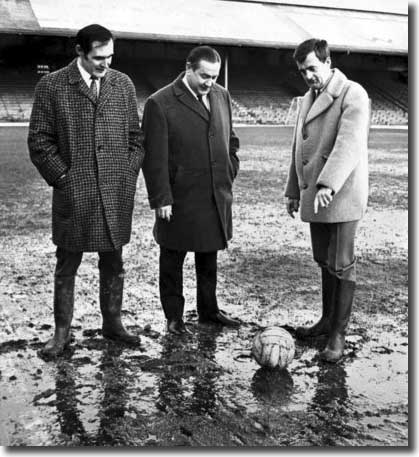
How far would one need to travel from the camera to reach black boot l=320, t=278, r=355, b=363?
14.4 feet

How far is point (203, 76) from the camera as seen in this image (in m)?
4.44

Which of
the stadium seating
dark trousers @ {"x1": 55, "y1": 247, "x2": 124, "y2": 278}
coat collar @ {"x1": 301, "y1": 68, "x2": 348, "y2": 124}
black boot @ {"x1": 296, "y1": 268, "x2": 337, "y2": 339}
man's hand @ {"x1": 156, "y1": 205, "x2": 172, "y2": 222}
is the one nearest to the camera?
coat collar @ {"x1": 301, "y1": 68, "x2": 348, "y2": 124}

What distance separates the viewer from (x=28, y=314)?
5332 millimetres

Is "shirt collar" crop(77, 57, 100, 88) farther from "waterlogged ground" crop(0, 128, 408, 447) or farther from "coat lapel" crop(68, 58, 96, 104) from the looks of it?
"waterlogged ground" crop(0, 128, 408, 447)

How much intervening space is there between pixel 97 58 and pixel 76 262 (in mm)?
1304

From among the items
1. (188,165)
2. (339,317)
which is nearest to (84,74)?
(188,165)

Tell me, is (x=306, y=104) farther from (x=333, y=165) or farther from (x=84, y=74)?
(x=84, y=74)

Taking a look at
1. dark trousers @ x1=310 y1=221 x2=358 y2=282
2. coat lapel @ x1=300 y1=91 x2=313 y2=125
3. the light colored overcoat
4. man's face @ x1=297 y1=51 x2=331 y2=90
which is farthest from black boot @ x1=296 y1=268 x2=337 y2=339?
man's face @ x1=297 y1=51 x2=331 y2=90

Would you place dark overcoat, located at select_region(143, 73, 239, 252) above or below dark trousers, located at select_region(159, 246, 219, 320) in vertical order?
above

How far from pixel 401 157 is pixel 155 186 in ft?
47.5

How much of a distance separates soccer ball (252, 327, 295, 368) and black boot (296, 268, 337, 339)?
0.57 metres

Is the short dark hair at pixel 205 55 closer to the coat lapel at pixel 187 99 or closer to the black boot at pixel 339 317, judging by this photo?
the coat lapel at pixel 187 99

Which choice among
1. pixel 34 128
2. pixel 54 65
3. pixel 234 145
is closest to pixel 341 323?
pixel 234 145

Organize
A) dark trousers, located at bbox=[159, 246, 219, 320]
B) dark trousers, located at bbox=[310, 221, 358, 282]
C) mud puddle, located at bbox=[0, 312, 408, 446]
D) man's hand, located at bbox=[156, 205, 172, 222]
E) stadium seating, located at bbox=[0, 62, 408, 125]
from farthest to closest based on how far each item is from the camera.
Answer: stadium seating, located at bbox=[0, 62, 408, 125] < dark trousers, located at bbox=[159, 246, 219, 320] < man's hand, located at bbox=[156, 205, 172, 222] < dark trousers, located at bbox=[310, 221, 358, 282] < mud puddle, located at bbox=[0, 312, 408, 446]
